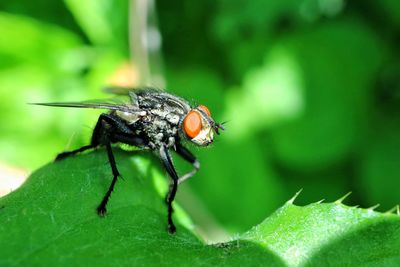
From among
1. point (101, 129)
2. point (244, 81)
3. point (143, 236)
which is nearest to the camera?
point (143, 236)

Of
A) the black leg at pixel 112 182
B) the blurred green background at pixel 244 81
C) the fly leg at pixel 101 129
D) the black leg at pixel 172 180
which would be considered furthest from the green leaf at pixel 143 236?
the blurred green background at pixel 244 81

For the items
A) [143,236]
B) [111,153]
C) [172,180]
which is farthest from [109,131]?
[143,236]

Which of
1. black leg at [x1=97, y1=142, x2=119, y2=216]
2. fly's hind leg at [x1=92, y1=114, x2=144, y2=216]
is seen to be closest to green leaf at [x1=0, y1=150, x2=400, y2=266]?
black leg at [x1=97, y1=142, x2=119, y2=216]

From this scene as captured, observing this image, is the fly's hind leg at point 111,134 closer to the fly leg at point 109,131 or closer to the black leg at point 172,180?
the fly leg at point 109,131

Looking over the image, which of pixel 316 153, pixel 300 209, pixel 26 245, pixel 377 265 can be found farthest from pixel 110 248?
pixel 316 153

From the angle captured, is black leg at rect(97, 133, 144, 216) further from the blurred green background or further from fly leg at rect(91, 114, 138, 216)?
the blurred green background

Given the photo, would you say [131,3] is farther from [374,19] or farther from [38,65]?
[374,19]

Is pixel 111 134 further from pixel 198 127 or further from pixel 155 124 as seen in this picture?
pixel 198 127
